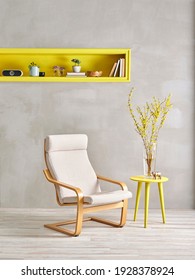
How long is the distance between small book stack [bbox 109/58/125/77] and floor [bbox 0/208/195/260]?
1.64 m

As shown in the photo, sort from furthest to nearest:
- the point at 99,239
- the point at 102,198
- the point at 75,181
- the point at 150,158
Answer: the point at 150,158 < the point at 75,181 < the point at 102,198 < the point at 99,239

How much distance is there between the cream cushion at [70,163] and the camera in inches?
201

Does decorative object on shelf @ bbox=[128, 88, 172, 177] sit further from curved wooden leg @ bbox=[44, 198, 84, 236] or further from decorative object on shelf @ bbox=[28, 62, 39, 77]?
curved wooden leg @ bbox=[44, 198, 84, 236]

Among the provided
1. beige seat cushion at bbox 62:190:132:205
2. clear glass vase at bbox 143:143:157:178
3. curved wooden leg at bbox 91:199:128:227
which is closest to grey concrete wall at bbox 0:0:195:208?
clear glass vase at bbox 143:143:157:178

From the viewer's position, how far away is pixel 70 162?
5.27 meters

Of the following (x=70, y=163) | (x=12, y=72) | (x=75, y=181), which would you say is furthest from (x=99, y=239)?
(x=12, y=72)

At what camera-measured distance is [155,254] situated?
4.11 metres

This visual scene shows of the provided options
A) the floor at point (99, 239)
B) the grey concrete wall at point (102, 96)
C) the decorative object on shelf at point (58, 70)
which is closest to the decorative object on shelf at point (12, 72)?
the grey concrete wall at point (102, 96)

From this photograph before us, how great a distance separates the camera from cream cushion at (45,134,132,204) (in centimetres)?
509

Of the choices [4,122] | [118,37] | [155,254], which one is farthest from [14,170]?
[155,254]

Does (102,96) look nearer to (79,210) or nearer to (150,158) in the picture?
(150,158)

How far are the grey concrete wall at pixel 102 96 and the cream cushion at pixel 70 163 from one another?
0.65 metres

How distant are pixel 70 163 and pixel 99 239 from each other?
1.02 meters
